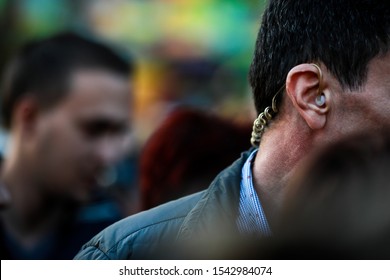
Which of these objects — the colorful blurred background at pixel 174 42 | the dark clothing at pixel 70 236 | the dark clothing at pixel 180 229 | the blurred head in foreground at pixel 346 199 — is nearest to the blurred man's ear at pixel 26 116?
the dark clothing at pixel 70 236

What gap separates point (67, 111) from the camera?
345cm

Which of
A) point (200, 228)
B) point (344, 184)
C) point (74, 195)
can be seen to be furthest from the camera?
point (74, 195)

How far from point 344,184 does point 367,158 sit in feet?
0.19

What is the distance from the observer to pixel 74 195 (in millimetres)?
3301

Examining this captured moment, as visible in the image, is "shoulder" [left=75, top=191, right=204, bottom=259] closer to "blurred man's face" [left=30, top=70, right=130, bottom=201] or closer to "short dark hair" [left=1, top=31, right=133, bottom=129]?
"blurred man's face" [left=30, top=70, right=130, bottom=201]

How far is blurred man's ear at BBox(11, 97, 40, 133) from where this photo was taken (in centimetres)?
343

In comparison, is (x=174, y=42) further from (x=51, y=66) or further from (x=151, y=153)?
(x=151, y=153)

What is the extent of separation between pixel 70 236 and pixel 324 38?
1.63 metres

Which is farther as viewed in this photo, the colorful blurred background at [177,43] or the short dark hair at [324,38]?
the colorful blurred background at [177,43]

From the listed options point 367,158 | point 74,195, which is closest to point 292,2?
point 367,158

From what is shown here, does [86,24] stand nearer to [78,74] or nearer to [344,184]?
[78,74]

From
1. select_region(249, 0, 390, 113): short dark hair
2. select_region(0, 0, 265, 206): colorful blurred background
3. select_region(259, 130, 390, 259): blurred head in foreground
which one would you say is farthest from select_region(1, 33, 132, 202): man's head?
select_region(259, 130, 390, 259): blurred head in foreground

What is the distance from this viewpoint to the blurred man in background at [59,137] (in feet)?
10.5

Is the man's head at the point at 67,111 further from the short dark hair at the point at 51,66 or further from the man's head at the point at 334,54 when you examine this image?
the man's head at the point at 334,54
